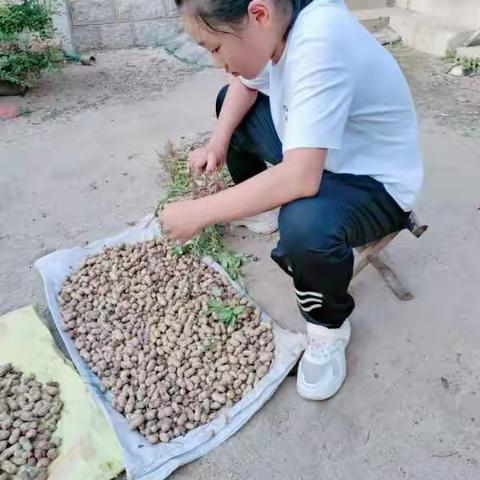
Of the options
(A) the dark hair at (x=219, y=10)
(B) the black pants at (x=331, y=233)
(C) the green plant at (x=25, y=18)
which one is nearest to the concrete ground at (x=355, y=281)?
(B) the black pants at (x=331, y=233)

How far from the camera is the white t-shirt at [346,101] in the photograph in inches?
47.4

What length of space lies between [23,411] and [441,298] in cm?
133

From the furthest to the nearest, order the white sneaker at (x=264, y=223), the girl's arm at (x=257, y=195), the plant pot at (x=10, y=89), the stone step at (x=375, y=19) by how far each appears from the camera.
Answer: the stone step at (x=375, y=19)
the plant pot at (x=10, y=89)
the white sneaker at (x=264, y=223)
the girl's arm at (x=257, y=195)

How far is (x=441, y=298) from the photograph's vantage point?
6.23 feet

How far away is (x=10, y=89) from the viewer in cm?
376

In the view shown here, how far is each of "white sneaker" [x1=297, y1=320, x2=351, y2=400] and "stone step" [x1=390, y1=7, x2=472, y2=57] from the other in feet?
10.7

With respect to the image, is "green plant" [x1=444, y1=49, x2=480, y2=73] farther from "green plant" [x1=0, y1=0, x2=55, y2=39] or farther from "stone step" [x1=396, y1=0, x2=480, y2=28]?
"green plant" [x1=0, y1=0, x2=55, y2=39]

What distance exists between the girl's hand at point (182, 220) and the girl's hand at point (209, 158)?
45cm

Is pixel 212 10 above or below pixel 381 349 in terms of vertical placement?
above

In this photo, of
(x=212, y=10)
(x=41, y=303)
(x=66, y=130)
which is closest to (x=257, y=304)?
(x=41, y=303)

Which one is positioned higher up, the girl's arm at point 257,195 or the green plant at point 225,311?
the girl's arm at point 257,195

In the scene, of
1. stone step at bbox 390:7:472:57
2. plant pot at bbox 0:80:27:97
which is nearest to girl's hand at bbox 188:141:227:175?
plant pot at bbox 0:80:27:97

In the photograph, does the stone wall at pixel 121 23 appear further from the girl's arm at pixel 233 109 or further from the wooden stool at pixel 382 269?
the wooden stool at pixel 382 269

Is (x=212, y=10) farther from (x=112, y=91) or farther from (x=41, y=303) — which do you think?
(x=112, y=91)
